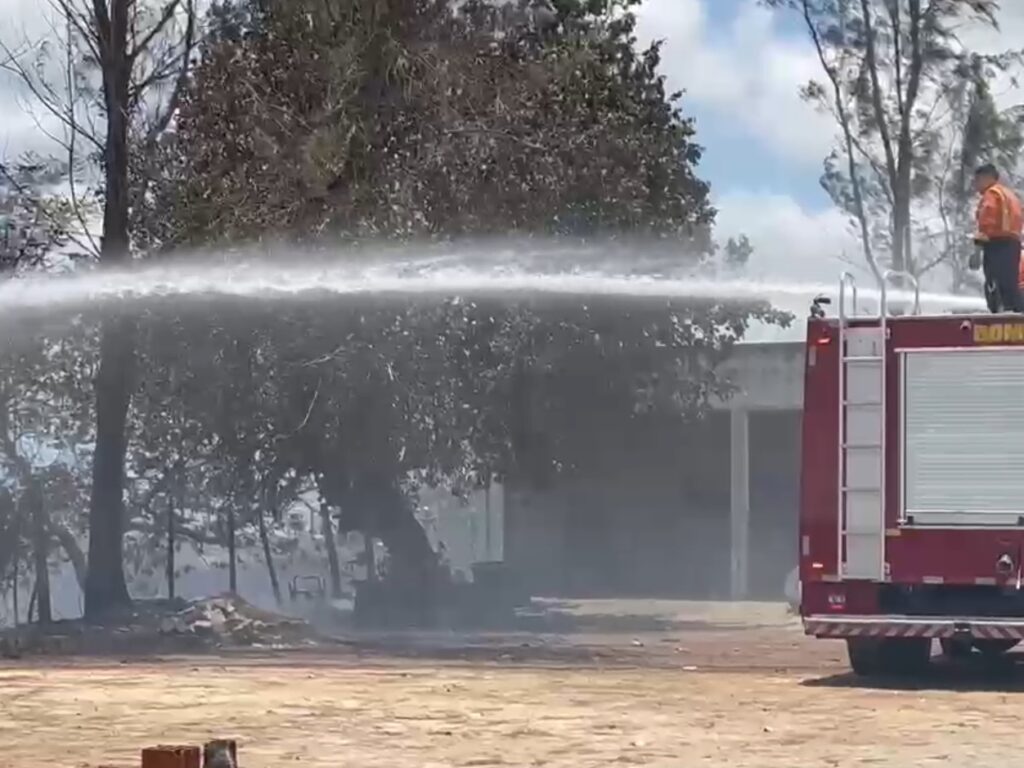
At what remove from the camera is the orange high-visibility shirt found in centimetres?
1470

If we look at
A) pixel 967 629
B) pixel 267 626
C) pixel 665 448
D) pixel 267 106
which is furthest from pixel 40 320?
pixel 967 629

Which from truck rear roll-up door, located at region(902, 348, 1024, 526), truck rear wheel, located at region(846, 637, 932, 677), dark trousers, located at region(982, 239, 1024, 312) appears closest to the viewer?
truck rear roll-up door, located at region(902, 348, 1024, 526)

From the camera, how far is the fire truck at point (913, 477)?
14.1 metres

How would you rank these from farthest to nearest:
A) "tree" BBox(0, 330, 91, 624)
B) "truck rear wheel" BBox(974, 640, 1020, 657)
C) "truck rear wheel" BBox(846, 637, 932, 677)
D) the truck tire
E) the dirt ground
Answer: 1. "tree" BBox(0, 330, 91, 624)
2. the truck tire
3. "truck rear wheel" BBox(974, 640, 1020, 657)
4. "truck rear wheel" BBox(846, 637, 932, 677)
5. the dirt ground

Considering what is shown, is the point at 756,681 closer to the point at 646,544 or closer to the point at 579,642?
the point at 579,642

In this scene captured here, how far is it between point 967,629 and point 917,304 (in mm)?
2788

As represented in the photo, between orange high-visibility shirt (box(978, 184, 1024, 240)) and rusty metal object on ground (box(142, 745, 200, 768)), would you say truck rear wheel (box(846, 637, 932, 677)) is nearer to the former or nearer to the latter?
orange high-visibility shirt (box(978, 184, 1024, 240))

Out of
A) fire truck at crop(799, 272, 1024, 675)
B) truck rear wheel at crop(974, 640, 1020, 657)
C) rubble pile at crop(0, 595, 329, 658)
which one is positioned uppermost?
fire truck at crop(799, 272, 1024, 675)

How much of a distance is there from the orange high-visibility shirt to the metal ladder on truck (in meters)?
Answer: 0.96

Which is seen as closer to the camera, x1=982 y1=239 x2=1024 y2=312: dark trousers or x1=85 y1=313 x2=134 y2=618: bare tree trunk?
x1=982 y1=239 x2=1024 y2=312: dark trousers

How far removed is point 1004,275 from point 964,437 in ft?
4.43

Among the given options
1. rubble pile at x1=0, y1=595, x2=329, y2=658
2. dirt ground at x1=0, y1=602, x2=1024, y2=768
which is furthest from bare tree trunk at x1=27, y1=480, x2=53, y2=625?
dirt ground at x1=0, y1=602, x2=1024, y2=768

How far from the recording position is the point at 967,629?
14203 millimetres

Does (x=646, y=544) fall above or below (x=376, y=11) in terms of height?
below
